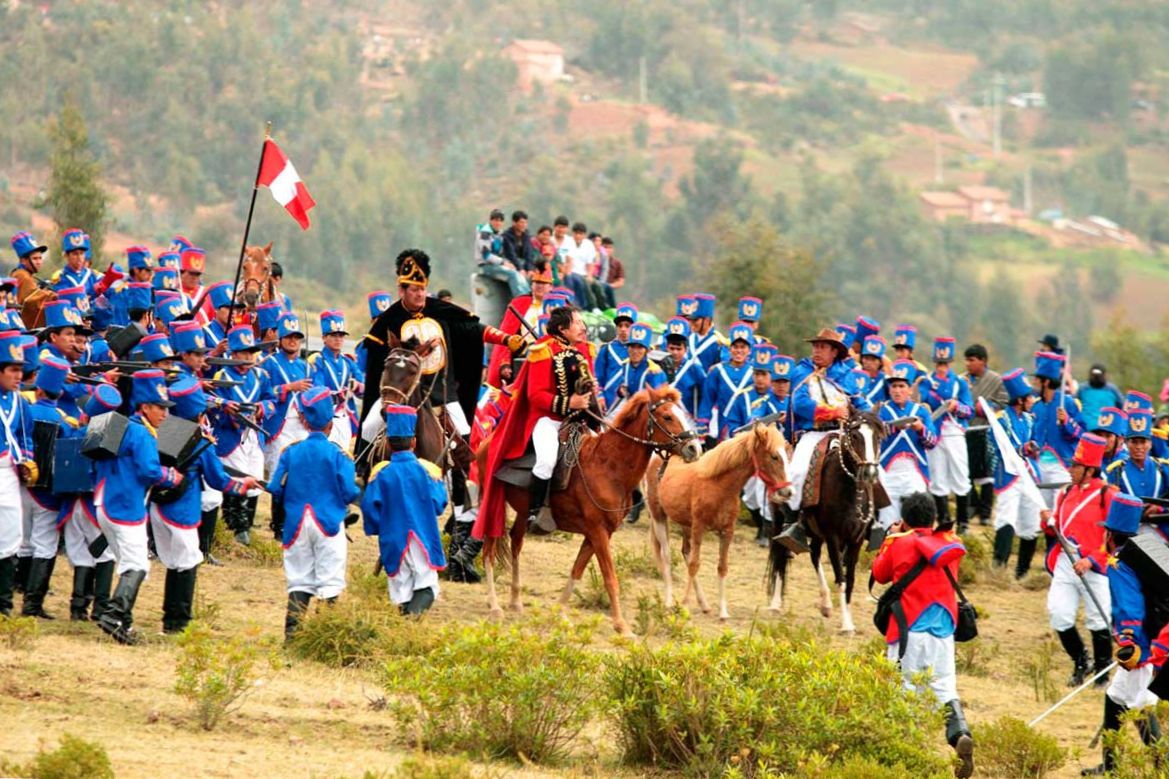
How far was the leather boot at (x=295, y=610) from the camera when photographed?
45.0 feet

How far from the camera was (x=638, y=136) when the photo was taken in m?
124

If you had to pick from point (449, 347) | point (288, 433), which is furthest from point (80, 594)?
point (288, 433)

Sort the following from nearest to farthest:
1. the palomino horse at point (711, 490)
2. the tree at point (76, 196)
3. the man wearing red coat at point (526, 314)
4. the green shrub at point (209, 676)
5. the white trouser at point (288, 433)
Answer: the green shrub at point (209, 676), the palomino horse at point (711, 490), the man wearing red coat at point (526, 314), the white trouser at point (288, 433), the tree at point (76, 196)

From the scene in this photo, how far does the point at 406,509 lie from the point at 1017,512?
949cm

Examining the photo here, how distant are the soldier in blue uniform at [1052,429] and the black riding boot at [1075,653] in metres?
5.17

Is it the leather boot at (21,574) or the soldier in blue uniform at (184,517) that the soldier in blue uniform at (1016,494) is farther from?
the leather boot at (21,574)

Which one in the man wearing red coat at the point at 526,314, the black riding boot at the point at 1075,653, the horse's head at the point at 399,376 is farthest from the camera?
the man wearing red coat at the point at 526,314

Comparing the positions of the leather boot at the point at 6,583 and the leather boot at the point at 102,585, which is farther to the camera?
the leather boot at the point at 102,585

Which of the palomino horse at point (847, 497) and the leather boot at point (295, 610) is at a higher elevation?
the palomino horse at point (847, 497)

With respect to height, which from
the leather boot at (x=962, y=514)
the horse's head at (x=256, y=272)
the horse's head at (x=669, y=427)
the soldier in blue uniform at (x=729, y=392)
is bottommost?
the leather boot at (x=962, y=514)

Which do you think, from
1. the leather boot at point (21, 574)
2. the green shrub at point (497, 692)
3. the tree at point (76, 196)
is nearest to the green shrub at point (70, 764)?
the green shrub at point (497, 692)

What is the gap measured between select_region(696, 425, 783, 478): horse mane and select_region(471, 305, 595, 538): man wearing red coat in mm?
1750

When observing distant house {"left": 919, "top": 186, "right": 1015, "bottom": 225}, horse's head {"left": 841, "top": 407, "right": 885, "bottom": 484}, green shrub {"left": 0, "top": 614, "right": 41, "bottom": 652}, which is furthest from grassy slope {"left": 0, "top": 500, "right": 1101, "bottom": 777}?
distant house {"left": 919, "top": 186, "right": 1015, "bottom": 225}

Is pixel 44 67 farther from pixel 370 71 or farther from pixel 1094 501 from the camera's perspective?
pixel 1094 501
